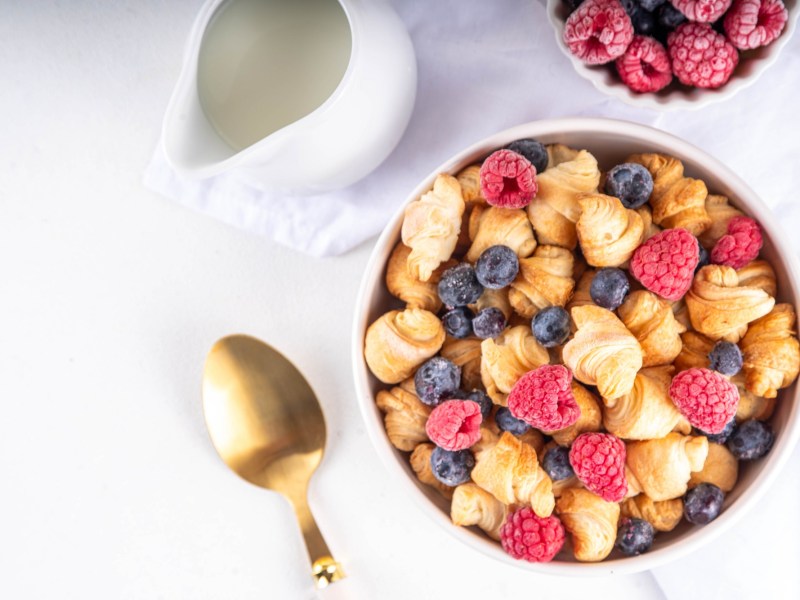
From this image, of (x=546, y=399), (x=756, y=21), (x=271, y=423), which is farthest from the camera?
(x=271, y=423)

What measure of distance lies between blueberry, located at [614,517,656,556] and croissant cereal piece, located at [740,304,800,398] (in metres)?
0.17

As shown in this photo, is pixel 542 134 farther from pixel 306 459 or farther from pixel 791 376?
pixel 306 459

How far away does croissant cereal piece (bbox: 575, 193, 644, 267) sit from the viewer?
2.62 ft

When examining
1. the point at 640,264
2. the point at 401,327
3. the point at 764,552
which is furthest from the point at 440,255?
the point at 764,552

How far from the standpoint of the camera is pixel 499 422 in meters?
0.86

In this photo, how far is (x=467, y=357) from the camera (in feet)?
2.94

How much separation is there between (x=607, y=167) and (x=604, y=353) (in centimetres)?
25

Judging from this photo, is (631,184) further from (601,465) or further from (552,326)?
(601,465)

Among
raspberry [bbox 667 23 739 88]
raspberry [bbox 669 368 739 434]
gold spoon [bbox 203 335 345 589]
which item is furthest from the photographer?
gold spoon [bbox 203 335 345 589]

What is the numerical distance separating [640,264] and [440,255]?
19 centimetres

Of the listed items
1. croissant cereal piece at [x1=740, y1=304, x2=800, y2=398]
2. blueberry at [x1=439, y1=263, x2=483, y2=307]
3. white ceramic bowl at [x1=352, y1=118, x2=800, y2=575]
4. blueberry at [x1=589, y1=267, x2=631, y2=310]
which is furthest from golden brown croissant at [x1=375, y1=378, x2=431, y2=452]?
croissant cereal piece at [x1=740, y1=304, x2=800, y2=398]

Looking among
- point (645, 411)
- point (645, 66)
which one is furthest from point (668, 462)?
point (645, 66)

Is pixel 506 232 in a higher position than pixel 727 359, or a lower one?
higher

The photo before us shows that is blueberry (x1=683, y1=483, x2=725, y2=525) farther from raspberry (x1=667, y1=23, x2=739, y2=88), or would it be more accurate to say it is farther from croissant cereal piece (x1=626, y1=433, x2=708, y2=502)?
raspberry (x1=667, y1=23, x2=739, y2=88)
